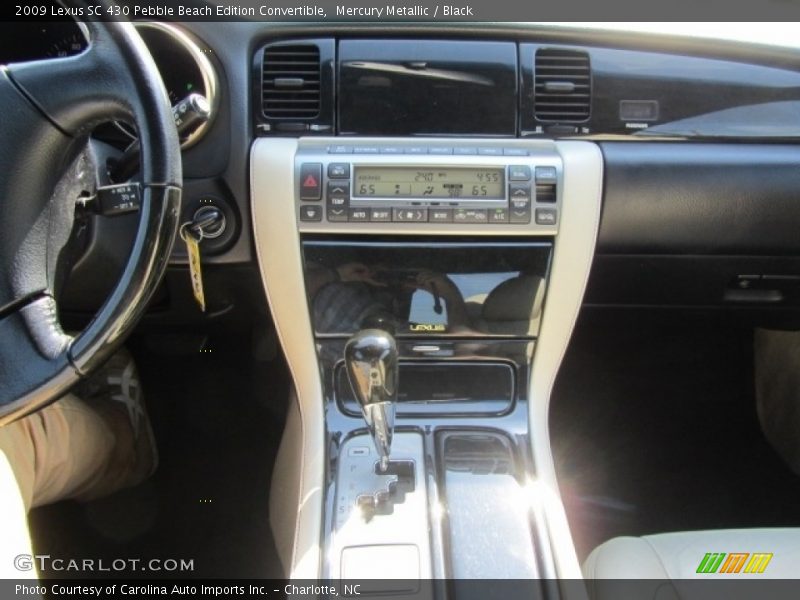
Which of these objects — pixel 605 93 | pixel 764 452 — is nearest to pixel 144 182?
pixel 605 93

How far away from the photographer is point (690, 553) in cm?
122

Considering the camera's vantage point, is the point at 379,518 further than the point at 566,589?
Yes

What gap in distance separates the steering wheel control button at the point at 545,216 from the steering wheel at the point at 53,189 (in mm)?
650

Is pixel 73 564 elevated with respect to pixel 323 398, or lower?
lower

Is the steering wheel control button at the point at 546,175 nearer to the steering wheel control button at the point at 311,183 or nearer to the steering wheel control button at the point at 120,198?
the steering wheel control button at the point at 311,183

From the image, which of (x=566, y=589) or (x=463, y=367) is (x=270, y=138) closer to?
(x=463, y=367)

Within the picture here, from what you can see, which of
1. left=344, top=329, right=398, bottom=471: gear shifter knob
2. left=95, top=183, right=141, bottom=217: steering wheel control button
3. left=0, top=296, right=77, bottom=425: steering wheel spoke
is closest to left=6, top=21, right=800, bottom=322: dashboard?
left=344, top=329, right=398, bottom=471: gear shifter knob

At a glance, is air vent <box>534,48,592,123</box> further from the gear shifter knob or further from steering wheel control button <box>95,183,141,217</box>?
steering wheel control button <box>95,183,141,217</box>

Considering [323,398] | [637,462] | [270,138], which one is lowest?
[637,462]

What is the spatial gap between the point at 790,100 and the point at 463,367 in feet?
2.54

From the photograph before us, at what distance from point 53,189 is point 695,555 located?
1027 mm

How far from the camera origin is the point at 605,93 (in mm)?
1557

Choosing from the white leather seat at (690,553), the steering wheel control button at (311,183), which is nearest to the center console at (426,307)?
the steering wheel control button at (311,183)

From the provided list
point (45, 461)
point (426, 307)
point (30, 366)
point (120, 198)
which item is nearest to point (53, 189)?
point (120, 198)
